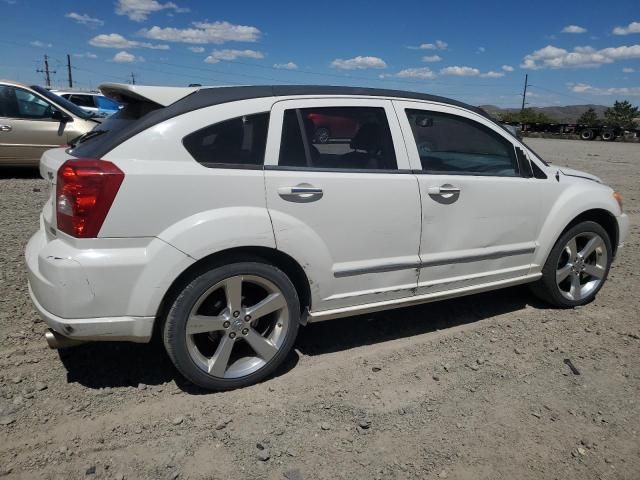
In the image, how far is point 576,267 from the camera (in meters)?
4.48

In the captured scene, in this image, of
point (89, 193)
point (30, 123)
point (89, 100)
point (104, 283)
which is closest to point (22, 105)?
point (30, 123)

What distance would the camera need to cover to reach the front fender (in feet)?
13.6

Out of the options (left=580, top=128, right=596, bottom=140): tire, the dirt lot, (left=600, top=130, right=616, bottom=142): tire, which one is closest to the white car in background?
the dirt lot

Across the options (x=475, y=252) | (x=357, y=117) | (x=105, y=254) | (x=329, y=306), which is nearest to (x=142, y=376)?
(x=105, y=254)

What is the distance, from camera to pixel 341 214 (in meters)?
3.12

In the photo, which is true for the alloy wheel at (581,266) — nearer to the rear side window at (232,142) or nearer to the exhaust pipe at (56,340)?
the rear side window at (232,142)

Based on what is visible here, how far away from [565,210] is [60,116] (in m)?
8.41

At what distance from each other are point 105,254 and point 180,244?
37 cm

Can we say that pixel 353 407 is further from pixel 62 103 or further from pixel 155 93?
pixel 62 103

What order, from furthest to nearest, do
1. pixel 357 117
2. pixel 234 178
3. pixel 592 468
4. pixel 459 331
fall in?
pixel 459 331, pixel 357 117, pixel 234 178, pixel 592 468

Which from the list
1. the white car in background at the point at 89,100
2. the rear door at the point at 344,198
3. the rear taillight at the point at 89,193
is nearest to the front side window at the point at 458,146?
the rear door at the point at 344,198

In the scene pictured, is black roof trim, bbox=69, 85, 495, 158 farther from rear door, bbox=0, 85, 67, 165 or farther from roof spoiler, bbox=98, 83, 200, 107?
rear door, bbox=0, 85, 67, 165

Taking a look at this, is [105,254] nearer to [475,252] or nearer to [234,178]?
[234,178]

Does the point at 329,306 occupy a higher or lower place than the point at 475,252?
lower
